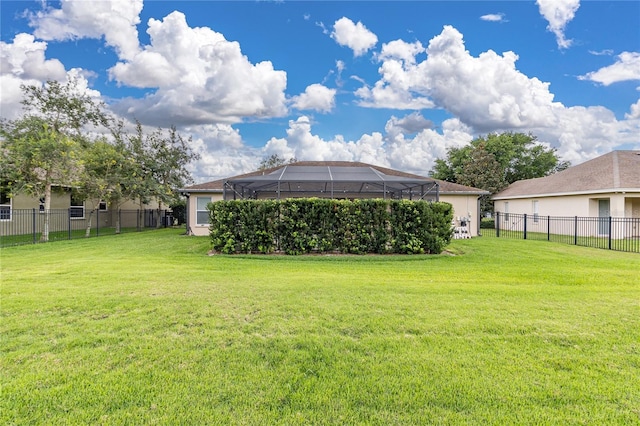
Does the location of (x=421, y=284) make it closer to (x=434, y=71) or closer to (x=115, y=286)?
(x=115, y=286)

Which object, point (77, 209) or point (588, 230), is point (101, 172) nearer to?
point (77, 209)

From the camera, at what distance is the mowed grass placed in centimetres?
214

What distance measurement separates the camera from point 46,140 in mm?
12211

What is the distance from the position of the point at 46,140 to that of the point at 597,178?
82.9ft

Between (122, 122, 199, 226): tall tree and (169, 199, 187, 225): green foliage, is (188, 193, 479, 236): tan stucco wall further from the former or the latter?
(169, 199, 187, 225): green foliage

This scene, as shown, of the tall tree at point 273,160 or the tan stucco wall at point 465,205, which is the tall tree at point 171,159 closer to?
the tall tree at point 273,160

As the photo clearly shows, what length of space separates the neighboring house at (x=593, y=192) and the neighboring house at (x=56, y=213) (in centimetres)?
2313

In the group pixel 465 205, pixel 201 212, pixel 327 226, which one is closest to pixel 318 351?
pixel 327 226

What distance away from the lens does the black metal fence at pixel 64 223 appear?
13.8 metres

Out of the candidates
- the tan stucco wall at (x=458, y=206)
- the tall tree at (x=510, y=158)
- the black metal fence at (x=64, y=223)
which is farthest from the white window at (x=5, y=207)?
the tall tree at (x=510, y=158)

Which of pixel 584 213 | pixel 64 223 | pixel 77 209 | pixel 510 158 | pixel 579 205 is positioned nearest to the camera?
pixel 584 213

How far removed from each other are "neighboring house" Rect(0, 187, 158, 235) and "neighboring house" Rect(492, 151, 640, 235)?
23.1 meters

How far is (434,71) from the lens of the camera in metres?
15.9

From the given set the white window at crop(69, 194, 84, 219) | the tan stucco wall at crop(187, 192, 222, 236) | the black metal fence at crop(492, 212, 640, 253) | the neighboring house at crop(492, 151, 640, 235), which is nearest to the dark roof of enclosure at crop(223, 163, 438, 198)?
the tan stucco wall at crop(187, 192, 222, 236)
